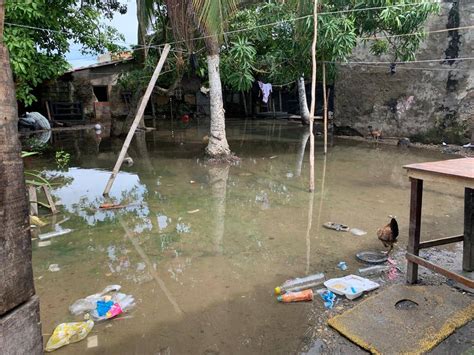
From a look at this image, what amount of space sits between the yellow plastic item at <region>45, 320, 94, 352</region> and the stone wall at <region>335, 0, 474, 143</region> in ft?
35.8

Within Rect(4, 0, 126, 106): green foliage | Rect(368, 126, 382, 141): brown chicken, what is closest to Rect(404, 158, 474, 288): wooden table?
Rect(4, 0, 126, 106): green foliage

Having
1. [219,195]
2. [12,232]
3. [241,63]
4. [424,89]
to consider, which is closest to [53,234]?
[219,195]

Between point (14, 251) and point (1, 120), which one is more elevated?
point (1, 120)

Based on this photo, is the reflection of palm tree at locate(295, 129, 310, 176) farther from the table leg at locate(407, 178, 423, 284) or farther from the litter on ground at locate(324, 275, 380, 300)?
the table leg at locate(407, 178, 423, 284)

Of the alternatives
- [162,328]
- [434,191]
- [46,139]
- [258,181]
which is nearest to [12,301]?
[162,328]

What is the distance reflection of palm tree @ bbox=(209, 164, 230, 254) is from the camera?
489 centimetres

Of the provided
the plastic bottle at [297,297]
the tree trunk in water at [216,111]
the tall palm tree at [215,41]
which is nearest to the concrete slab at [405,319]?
the plastic bottle at [297,297]

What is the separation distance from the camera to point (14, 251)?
1746 mm

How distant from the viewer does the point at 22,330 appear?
6.06 ft

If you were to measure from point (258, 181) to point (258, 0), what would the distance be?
15.7 feet

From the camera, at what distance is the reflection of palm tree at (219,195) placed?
16.0 ft

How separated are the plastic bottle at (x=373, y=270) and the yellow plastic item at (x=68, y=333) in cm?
262

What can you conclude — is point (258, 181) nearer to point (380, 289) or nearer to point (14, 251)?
point (380, 289)

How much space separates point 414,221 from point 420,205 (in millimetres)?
153
